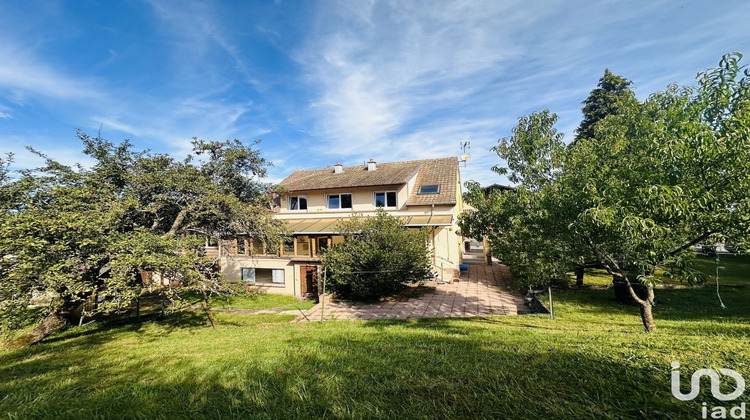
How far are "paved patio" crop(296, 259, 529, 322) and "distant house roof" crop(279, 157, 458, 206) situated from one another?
6.36 metres

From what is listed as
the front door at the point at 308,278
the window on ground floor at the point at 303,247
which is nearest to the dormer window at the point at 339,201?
the window on ground floor at the point at 303,247

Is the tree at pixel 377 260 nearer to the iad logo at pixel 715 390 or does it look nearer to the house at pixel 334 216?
the house at pixel 334 216

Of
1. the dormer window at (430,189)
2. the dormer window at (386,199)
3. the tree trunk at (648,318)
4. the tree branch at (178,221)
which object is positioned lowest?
the tree trunk at (648,318)

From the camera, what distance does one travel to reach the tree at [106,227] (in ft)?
29.0

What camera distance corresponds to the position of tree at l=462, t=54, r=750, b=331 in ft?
17.4

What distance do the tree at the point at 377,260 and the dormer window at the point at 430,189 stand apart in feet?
19.6

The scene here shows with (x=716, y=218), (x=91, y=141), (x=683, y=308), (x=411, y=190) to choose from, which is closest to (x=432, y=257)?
(x=411, y=190)

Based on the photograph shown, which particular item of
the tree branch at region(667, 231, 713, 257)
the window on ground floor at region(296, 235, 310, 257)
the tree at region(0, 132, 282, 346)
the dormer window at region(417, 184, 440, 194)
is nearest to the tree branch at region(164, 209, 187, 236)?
the tree at region(0, 132, 282, 346)

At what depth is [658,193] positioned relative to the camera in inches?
206

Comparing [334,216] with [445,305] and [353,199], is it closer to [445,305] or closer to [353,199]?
[353,199]

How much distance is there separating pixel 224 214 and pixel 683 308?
67.0ft

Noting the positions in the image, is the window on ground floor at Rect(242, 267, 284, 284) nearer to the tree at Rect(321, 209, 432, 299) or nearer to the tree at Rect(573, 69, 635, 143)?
the tree at Rect(321, 209, 432, 299)

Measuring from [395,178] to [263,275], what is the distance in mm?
12571

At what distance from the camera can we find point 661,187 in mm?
5098
